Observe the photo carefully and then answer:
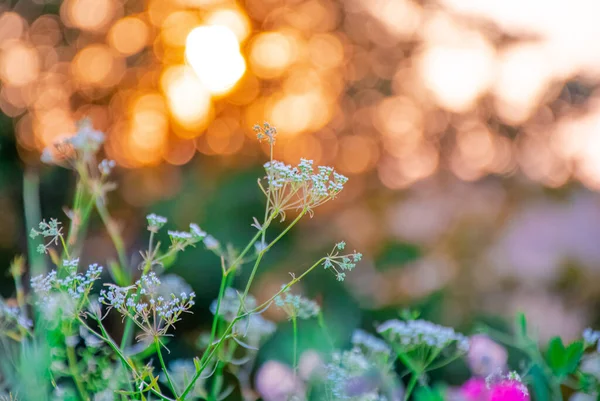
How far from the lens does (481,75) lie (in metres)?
3.77

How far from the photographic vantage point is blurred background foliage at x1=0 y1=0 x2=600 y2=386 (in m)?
3.13

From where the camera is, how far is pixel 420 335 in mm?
668

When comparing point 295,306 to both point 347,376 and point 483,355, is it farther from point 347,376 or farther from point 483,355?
point 483,355

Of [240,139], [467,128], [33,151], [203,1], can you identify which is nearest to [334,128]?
[240,139]

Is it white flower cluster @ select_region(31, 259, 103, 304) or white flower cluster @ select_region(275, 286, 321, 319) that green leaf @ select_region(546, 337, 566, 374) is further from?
white flower cluster @ select_region(31, 259, 103, 304)

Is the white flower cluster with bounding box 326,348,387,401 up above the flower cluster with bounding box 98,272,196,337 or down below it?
below

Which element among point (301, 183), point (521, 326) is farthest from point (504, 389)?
point (301, 183)

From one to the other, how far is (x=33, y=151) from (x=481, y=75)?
103 inches

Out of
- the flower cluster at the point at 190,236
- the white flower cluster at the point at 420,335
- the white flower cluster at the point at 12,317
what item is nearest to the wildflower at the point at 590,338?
the white flower cluster at the point at 420,335

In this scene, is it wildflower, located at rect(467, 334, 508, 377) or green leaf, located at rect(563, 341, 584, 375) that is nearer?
green leaf, located at rect(563, 341, 584, 375)

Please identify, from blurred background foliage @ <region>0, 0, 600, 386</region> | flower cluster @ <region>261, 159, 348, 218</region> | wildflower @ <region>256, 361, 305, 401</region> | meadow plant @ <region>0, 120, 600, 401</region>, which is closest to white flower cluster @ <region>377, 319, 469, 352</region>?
meadow plant @ <region>0, 120, 600, 401</region>

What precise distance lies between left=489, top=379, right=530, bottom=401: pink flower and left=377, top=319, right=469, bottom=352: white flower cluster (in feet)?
0.48

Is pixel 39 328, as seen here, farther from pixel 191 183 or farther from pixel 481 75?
pixel 481 75

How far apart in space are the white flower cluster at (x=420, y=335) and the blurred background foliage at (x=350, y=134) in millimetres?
2317
